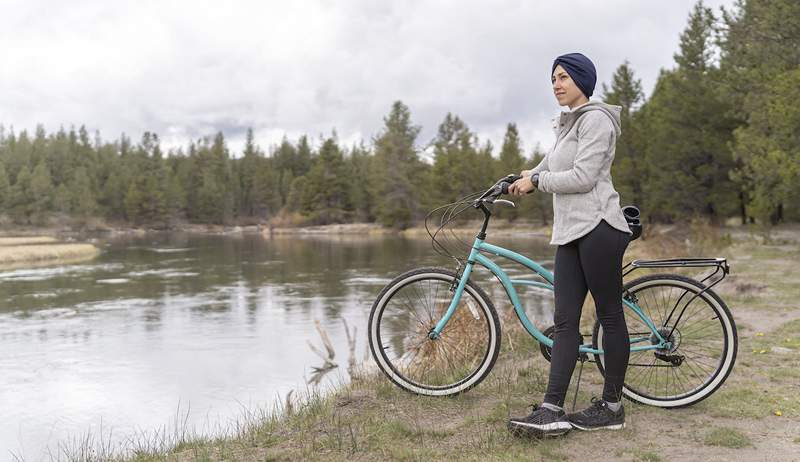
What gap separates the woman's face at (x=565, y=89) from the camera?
11.1ft

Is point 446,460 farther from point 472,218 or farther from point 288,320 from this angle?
point 472,218

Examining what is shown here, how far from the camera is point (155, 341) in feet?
46.1

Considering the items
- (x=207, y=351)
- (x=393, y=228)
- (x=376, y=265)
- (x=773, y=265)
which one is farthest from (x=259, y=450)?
(x=393, y=228)

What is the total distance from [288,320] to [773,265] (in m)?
11.8

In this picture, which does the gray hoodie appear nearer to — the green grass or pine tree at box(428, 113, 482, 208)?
the green grass

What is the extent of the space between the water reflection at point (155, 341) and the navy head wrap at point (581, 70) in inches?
266

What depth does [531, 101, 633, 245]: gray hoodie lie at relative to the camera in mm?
3254

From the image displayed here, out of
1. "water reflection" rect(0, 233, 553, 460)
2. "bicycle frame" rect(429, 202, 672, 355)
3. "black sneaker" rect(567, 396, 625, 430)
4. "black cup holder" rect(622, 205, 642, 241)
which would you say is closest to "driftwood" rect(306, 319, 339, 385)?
"water reflection" rect(0, 233, 553, 460)

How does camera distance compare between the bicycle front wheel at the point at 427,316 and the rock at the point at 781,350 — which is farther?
the rock at the point at 781,350

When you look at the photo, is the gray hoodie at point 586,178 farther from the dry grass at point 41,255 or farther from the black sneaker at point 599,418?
the dry grass at point 41,255

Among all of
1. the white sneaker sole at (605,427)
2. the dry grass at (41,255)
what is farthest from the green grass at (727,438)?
the dry grass at (41,255)

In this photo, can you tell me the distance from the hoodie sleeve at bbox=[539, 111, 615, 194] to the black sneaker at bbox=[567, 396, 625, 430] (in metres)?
1.29

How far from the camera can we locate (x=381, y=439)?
11.5 ft

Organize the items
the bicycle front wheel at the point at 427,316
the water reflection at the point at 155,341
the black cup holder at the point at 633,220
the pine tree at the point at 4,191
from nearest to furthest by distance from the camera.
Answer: the black cup holder at the point at 633,220 < the bicycle front wheel at the point at 427,316 < the water reflection at the point at 155,341 < the pine tree at the point at 4,191
